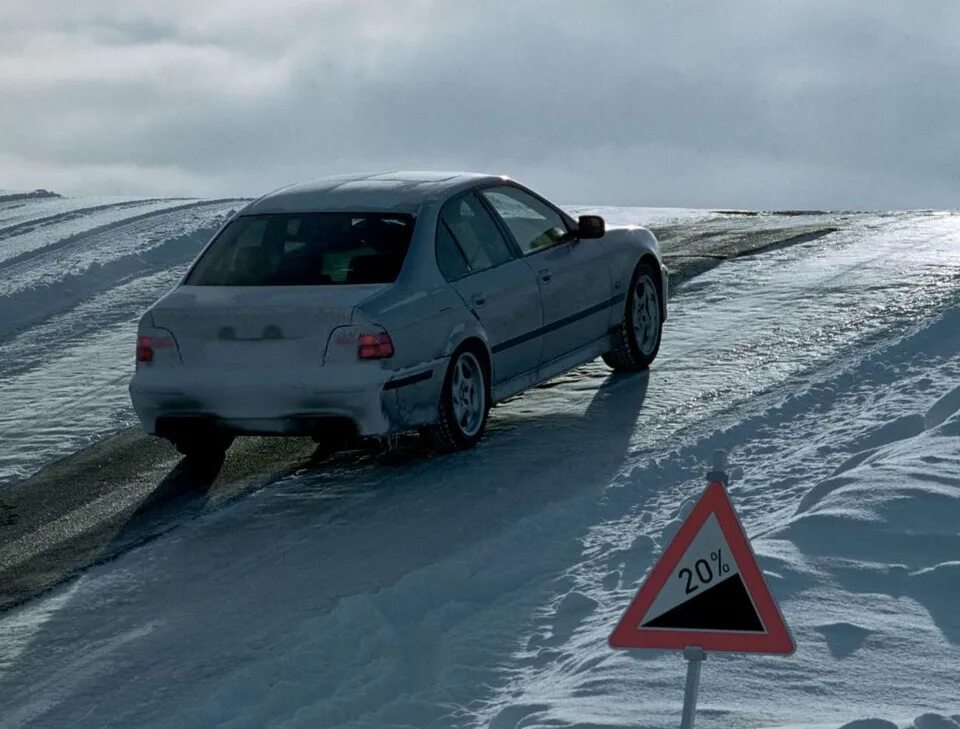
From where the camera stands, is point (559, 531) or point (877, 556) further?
point (559, 531)

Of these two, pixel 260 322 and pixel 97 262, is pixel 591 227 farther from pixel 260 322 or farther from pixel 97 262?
pixel 97 262

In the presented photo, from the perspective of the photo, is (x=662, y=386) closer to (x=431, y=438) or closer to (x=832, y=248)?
(x=431, y=438)

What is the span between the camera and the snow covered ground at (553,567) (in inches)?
245

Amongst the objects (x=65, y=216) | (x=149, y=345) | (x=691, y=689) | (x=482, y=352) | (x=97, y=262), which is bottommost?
(x=691, y=689)

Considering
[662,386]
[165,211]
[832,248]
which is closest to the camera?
[662,386]

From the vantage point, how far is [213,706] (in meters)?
6.45

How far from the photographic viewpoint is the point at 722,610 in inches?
200

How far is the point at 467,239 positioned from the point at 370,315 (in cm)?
129

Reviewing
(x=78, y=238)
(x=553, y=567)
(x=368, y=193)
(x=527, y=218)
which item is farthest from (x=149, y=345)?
(x=78, y=238)

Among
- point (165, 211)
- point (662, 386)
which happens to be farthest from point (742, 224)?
point (662, 386)

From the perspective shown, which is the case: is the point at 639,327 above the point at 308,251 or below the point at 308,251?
below

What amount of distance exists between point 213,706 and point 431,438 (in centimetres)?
353

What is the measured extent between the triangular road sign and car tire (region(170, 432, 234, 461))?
4.90 metres

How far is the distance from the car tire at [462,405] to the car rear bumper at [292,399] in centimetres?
14
